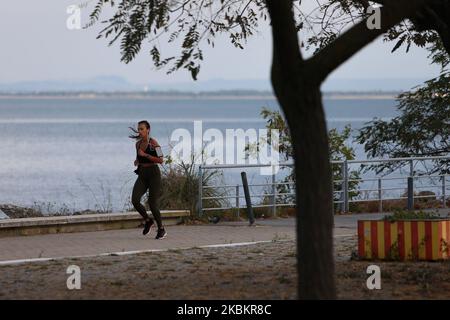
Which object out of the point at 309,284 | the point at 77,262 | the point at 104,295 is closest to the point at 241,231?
the point at 77,262

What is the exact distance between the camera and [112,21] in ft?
41.5

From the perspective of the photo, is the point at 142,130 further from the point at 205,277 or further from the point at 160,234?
the point at 205,277

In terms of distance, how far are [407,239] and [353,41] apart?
536 centimetres

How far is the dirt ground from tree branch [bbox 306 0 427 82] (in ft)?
9.04

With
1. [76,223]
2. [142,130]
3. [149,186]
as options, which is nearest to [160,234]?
[149,186]

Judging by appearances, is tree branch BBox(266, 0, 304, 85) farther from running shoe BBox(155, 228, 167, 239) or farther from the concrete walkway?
running shoe BBox(155, 228, 167, 239)

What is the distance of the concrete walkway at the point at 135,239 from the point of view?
17359 millimetres

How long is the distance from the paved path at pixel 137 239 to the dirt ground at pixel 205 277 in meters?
1.07

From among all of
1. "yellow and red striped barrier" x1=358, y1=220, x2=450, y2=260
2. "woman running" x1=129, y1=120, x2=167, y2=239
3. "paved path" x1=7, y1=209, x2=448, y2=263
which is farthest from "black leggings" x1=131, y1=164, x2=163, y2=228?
"yellow and red striped barrier" x1=358, y1=220, x2=450, y2=260

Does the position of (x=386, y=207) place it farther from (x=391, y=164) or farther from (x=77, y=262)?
(x=77, y=262)

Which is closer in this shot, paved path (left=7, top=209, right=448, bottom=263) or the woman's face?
paved path (left=7, top=209, right=448, bottom=263)

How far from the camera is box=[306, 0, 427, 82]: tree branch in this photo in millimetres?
10539

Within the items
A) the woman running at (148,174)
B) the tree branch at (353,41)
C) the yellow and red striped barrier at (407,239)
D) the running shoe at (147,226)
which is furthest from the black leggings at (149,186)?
the tree branch at (353,41)

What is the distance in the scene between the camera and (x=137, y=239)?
62.8 feet
